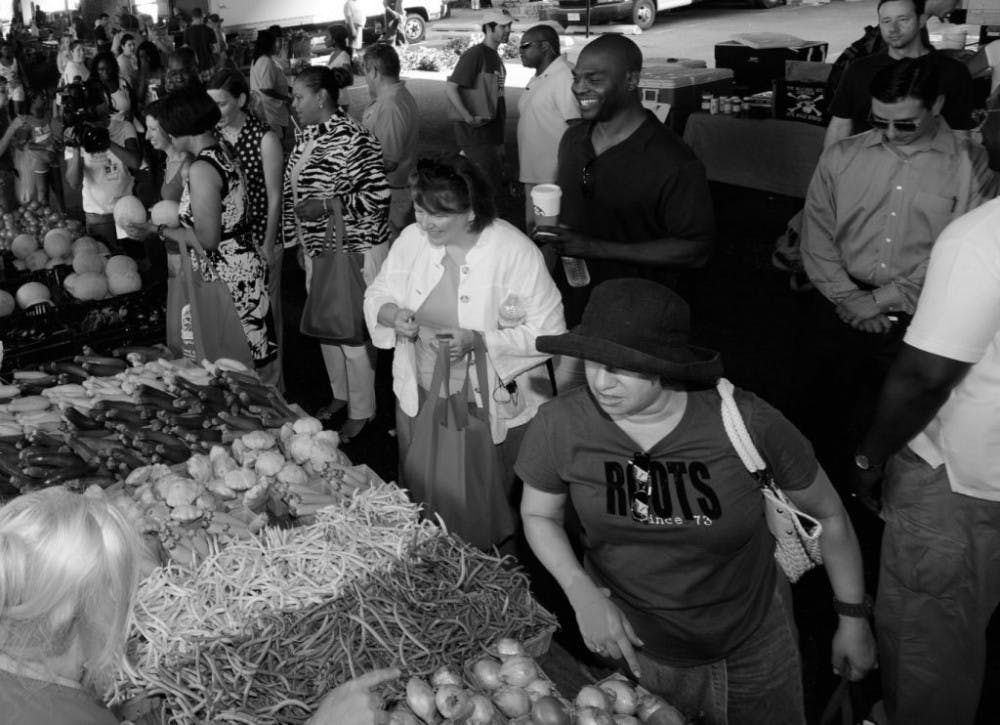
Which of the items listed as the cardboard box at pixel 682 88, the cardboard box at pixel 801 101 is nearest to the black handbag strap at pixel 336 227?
the cardboard box at pixel 801 101

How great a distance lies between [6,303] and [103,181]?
231 cm

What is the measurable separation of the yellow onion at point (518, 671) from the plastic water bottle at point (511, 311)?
1.71m

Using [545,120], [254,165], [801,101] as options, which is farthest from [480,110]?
[254,165]

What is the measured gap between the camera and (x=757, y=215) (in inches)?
402

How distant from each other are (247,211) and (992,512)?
380 cm

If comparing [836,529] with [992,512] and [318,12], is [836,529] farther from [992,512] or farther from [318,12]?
[318,12]

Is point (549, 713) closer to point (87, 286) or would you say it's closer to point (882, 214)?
point (882, 214)

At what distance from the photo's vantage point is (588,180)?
4.53 meters

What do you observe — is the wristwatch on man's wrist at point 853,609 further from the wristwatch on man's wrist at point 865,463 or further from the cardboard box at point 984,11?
the cardboard box at point 984,11

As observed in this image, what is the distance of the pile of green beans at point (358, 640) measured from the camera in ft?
8.97

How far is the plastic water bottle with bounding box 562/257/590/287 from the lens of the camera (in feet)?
15.2

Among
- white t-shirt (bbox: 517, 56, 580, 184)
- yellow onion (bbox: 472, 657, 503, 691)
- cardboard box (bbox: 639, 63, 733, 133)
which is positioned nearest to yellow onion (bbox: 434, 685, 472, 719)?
yellow onion (bbox: 472, 657, 503, 691)

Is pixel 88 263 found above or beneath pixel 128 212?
beneath

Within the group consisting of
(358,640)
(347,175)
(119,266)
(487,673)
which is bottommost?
(358,640)
